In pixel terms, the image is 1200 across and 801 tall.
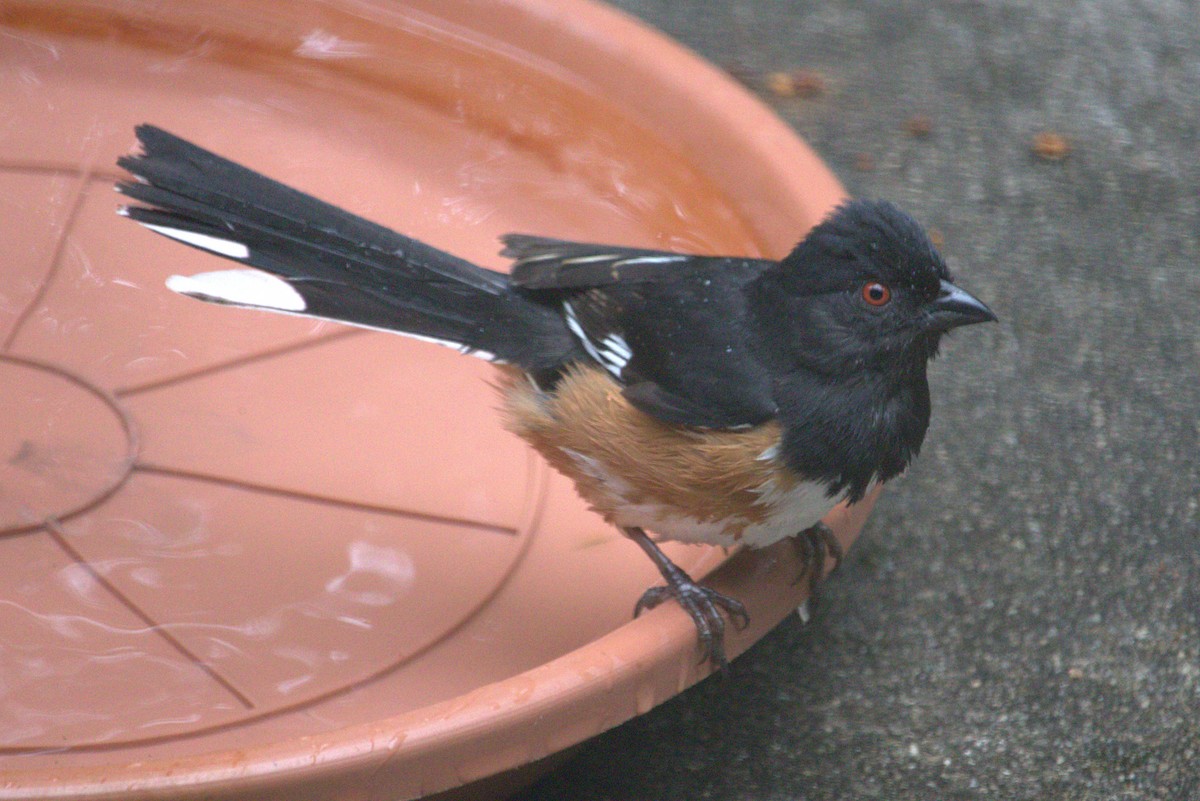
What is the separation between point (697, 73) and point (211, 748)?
172cm

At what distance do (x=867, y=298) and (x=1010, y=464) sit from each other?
1289 millimetres

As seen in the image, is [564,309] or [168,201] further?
[564,309]

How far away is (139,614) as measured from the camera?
2.19 metres

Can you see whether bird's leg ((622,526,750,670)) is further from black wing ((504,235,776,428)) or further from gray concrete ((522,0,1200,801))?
gray concrete ((522,0,1200,801))

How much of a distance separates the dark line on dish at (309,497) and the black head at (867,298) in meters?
0.73

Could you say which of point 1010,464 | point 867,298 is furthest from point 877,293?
point 1010,464

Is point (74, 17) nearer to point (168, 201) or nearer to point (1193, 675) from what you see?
point (168, 201)

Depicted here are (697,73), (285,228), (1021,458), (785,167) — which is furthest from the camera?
(1021,458)

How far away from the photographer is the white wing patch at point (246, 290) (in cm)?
213

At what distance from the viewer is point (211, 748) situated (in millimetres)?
1978

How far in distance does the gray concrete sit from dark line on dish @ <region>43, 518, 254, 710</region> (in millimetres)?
624

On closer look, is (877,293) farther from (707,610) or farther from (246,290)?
(246,290)

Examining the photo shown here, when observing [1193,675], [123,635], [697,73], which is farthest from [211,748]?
[1193,675]

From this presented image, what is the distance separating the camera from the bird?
1985 millimetres
